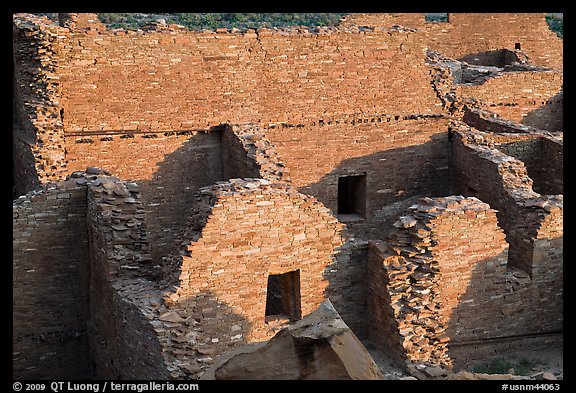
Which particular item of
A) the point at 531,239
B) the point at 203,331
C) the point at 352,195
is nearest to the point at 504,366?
the point at 531,239

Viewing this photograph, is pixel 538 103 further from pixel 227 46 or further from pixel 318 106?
pixel 227 46

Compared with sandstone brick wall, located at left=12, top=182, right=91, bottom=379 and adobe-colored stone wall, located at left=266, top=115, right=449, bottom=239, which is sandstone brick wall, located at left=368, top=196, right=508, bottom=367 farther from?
sandstone brick wall, located at left=12, top=182, right=91, bottom=379

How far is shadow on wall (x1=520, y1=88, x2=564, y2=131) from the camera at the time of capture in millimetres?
22375

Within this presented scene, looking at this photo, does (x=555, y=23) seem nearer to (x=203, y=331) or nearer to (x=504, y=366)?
(x=504, y=366)

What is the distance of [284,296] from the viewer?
45.6 ft

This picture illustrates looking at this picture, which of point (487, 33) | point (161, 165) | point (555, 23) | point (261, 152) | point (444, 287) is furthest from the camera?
point (555, 23)

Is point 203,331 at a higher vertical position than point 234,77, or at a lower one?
lower

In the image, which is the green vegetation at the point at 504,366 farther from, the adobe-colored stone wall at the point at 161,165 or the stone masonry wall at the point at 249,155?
the adobe-colored stone wall at the point at 161,165

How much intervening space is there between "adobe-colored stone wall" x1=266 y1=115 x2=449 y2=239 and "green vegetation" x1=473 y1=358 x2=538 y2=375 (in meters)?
3.89

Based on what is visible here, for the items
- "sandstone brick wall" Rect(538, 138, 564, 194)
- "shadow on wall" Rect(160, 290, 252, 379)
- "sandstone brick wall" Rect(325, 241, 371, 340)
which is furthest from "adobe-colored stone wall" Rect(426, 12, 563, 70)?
"shadow on wall" Rect(160, 290, 252, 379)

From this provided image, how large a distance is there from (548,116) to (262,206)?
1155cm

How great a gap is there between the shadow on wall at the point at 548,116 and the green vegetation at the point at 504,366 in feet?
30.5

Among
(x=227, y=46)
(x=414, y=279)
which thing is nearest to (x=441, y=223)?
(x=414, y=279)

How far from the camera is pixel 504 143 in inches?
725
